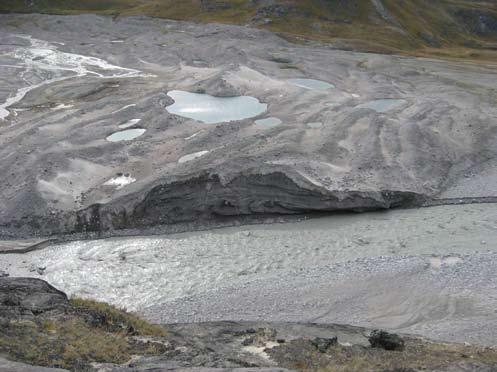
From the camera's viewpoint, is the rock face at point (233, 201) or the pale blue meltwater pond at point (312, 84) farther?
the pale blue meltwater pond at point (312, 84)

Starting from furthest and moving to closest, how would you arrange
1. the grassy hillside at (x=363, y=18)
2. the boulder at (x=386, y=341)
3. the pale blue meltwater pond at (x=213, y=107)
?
the grassy hillside at (x=363, y=18) → the pale blue meltwater pond at (x=213, y=107) → the boulder at (x=386, y=341)

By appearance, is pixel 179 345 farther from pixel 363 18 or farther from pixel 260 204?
pixel 363 18

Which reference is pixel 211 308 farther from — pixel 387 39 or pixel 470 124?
pixel 387 39

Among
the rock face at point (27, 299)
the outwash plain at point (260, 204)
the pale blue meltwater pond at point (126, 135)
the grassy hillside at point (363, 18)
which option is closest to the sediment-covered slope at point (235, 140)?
the outwash plain at point (260, 204)

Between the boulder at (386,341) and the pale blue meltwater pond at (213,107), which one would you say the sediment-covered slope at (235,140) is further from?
the boulder at (386,341)

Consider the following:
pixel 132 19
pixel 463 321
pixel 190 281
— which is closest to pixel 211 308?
pixel 190 281

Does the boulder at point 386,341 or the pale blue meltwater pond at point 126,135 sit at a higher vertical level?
the pale blue meltwater pond at point 126,135

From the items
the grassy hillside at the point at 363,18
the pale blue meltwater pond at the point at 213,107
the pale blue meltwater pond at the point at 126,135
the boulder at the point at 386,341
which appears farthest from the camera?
the grassy hillside at the point at 363,18
